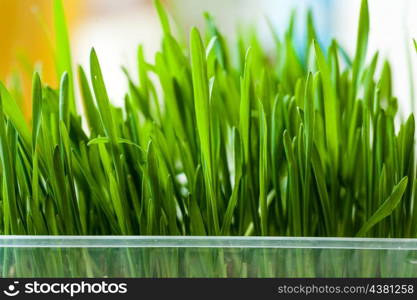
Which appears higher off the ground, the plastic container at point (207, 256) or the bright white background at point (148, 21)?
the bright white background at point (148, 21)

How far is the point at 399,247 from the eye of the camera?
32cm

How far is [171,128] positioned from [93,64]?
0.10 meters

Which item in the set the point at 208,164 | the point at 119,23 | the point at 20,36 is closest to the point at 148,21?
the point at 119,23

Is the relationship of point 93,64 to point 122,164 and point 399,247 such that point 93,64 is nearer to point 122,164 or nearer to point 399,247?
point 122,164

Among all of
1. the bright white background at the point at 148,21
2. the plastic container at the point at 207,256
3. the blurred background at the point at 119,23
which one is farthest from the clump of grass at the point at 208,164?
the bright white background at the point at 148,21

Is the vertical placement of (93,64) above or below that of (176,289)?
above

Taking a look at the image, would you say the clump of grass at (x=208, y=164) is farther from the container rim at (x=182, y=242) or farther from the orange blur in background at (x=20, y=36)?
the orange blur in background at (x=20, y=36)

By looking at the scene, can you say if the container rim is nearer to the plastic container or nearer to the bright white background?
Result: the plastic container

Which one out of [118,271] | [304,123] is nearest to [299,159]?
[304,123]

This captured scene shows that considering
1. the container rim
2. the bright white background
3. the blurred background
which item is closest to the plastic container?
the container rim

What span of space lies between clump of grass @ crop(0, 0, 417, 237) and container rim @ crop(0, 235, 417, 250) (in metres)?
0.03

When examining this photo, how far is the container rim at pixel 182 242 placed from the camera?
31cm

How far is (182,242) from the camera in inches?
12.4

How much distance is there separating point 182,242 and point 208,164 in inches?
2.1
